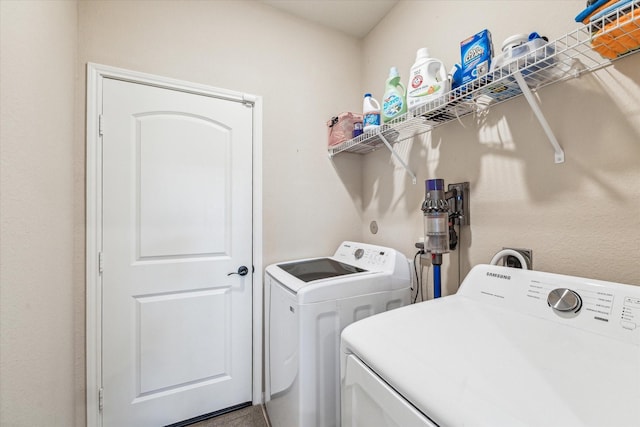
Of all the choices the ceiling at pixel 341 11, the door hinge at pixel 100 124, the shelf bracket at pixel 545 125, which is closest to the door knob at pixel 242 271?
the door hinge at pixel 100 124

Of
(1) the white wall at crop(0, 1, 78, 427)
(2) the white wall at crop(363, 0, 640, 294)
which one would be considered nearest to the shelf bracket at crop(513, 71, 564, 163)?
(2) the white wall at crop(363, 0, 640, 294)

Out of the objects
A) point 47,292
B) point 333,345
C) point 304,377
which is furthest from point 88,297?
point 333,345

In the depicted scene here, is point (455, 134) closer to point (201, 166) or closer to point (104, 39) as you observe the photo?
point (201, 166)

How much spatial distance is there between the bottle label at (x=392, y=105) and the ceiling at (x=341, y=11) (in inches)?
36.4

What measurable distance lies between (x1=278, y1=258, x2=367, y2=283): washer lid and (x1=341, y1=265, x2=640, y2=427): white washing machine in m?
0.58

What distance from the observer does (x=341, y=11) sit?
2018 millimetres

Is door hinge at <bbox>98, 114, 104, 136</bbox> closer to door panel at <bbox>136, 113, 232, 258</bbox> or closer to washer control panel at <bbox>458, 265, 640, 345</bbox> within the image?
door panel at <bbox>136, 113, 232, 258</bbox>

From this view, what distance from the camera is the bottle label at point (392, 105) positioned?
1499 millimetres

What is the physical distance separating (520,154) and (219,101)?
1.78 m

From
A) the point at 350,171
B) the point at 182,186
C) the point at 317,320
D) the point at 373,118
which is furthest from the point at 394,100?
the point at 182,186

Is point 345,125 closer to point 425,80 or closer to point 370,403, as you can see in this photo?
point 425,80

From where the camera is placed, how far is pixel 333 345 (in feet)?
4.26

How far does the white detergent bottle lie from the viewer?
126 centimetres

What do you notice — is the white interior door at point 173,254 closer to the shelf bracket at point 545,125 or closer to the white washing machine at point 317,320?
the white washing machine at point 317,320
